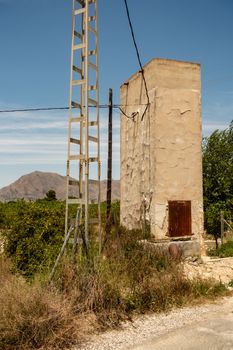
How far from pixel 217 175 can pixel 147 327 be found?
1522 centimetres

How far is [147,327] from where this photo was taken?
19.5ft

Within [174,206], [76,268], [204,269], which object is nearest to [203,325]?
[76,268]

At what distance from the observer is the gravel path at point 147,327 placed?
207 inches

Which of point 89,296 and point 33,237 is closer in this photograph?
point 89,296

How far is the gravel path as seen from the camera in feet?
17.3

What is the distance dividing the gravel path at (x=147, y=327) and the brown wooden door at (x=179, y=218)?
462 centimetres

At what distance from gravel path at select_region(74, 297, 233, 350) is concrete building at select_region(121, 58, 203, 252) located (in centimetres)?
481

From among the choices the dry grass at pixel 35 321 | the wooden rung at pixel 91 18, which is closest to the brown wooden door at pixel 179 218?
the wooden rung at pixel 91 18

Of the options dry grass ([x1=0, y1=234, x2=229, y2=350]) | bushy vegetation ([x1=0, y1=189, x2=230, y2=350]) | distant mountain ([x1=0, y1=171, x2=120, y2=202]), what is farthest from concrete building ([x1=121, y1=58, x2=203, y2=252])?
distant mountain ([x1=0, y1=171, x2=120, y2=202])

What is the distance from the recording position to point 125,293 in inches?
270

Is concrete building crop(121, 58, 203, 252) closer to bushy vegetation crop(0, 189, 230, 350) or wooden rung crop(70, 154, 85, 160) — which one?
bushy vegetation crop(0, 189, 230, 350)

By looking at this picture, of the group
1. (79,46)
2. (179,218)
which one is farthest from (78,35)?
(179,218)

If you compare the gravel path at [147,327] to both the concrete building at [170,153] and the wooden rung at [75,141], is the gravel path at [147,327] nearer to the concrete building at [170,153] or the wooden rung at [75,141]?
the wooden rung at [75,141]

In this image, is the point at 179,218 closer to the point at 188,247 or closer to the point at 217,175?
the point at 188,247
